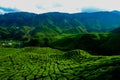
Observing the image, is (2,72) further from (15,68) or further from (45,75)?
(45,75)

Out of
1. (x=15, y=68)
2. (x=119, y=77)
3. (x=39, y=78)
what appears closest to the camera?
(x=119, y=77)

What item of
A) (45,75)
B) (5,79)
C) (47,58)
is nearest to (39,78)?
(45,75)

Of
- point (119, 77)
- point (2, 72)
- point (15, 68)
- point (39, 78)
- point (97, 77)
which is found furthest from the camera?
point (15, 68)

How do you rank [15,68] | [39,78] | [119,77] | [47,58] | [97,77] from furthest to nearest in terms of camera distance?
1. [47,58]
2. [15,68]
3. [39,78]
4. [97,77]
5. [119,77]

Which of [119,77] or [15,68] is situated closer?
[119,77]

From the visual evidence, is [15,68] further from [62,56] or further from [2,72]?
[62,56]

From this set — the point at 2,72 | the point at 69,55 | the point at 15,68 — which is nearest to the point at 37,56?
the point at 69,55
